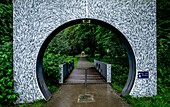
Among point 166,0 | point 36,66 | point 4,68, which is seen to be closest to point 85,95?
point 36,66

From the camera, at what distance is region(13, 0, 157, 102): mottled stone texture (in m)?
5.73

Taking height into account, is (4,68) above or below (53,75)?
above

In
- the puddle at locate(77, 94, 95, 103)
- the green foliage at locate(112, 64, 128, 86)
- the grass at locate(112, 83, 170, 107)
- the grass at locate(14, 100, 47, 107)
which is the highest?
the green foliage at locate(112, 64, 128, 86)

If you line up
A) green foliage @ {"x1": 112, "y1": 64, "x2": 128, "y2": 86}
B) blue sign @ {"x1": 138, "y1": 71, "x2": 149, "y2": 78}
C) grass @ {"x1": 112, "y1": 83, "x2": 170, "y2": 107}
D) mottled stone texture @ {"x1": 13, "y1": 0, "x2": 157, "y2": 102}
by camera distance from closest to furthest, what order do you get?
grass @ {"x1": 112, "y1": 83, "x2": 170, "y2": 107} → mottled stone texture @ {"x1": 13, "y1": 0, "x2": 157, "y2": 102} → blue sign @ {"x1": 138, "y1": 71, "x2": 149, "y2": 78} → green foliage @ {"x1": 112, "y1": 64, "x2": 128, "y2": 86}

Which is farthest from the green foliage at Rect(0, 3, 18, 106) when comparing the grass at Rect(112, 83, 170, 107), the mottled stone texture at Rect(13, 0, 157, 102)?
the grass at Rect(112, 83, 170, 107)

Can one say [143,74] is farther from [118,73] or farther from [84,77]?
[84,77]

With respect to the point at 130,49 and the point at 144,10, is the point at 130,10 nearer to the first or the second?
the point at 144,10

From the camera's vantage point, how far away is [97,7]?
592 cm

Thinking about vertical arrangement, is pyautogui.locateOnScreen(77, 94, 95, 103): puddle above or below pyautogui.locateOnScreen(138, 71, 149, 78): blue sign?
below

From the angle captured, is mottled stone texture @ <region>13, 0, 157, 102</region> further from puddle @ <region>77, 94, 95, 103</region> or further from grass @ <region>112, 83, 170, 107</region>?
puddle @ <region>77, 94, 95, 103</region>

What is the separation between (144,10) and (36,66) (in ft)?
14.3

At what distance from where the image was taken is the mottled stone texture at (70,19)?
225 inches

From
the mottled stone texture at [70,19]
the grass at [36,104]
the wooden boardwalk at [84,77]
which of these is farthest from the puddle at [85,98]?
the wooden boardwalk at [84,77]

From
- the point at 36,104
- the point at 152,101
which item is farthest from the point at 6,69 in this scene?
the point at 152,101
